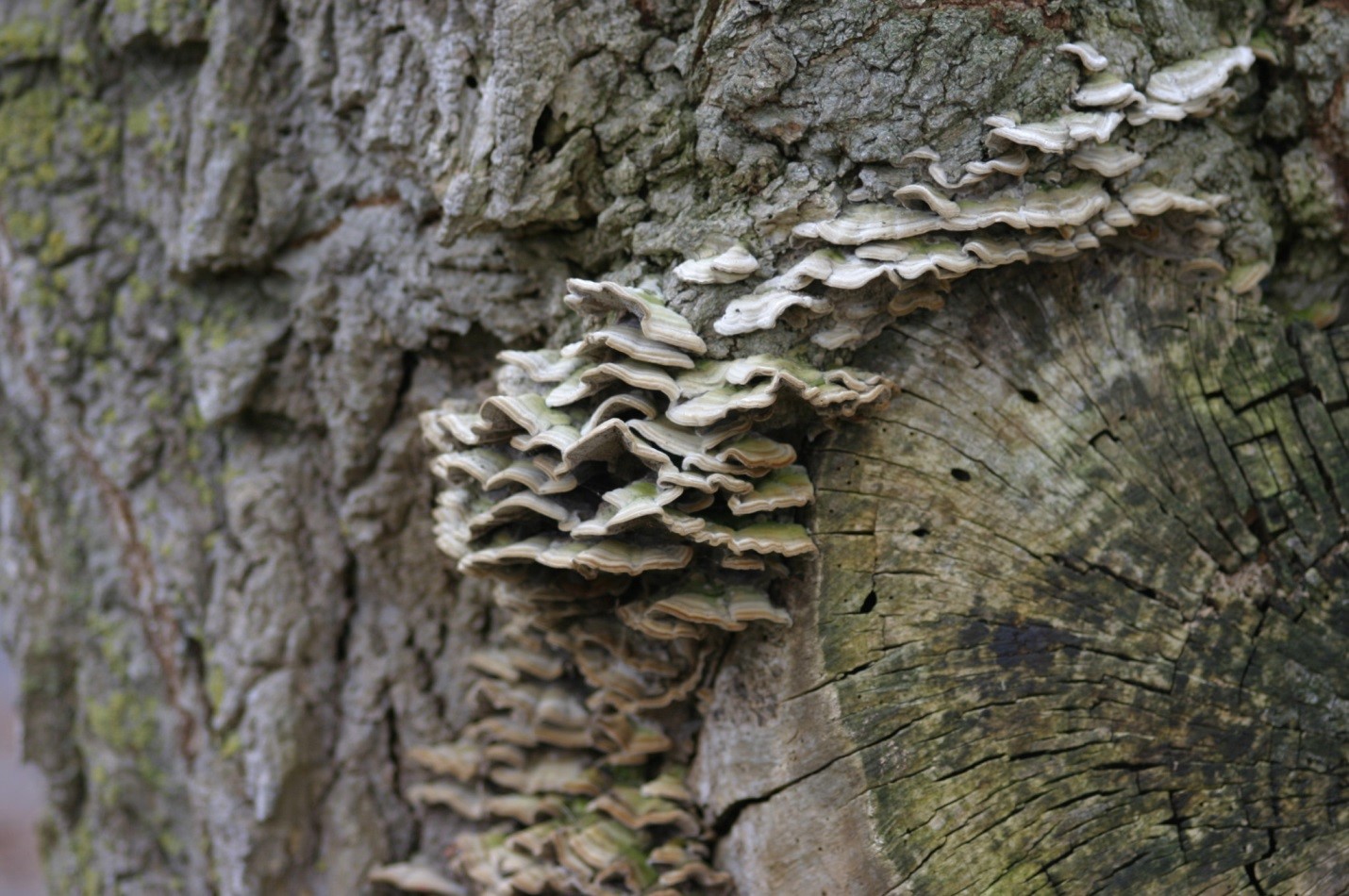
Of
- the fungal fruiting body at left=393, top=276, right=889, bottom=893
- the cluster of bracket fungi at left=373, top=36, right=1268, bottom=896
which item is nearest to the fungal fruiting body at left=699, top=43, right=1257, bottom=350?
the cluster of bracket fungi at left=373, top=36, right=1268, bottom=896

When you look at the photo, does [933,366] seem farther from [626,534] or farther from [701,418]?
[626,534]

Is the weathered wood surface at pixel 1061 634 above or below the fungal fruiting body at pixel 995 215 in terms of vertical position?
below

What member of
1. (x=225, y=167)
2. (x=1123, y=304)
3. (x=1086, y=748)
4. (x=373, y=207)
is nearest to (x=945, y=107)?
(x=1123, y=304)

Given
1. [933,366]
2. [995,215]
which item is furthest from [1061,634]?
[995,215]

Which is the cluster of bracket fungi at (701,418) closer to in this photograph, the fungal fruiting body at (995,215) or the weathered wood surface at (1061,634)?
the fungal fruiting body at (995,215)

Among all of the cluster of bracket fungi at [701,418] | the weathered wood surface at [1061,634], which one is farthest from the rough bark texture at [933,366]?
the cluster of bracket fungi at [701,418]

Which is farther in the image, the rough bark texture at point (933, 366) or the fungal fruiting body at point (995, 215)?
the rough bark texture at point (933, 366)

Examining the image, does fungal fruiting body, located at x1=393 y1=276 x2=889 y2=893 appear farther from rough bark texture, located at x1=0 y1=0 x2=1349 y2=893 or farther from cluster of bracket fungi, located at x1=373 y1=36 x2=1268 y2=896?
rough bark texture, located at x1=0 y1=0 x2=1349 y2=893

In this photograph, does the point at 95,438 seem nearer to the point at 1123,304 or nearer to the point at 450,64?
the point at 450,64
